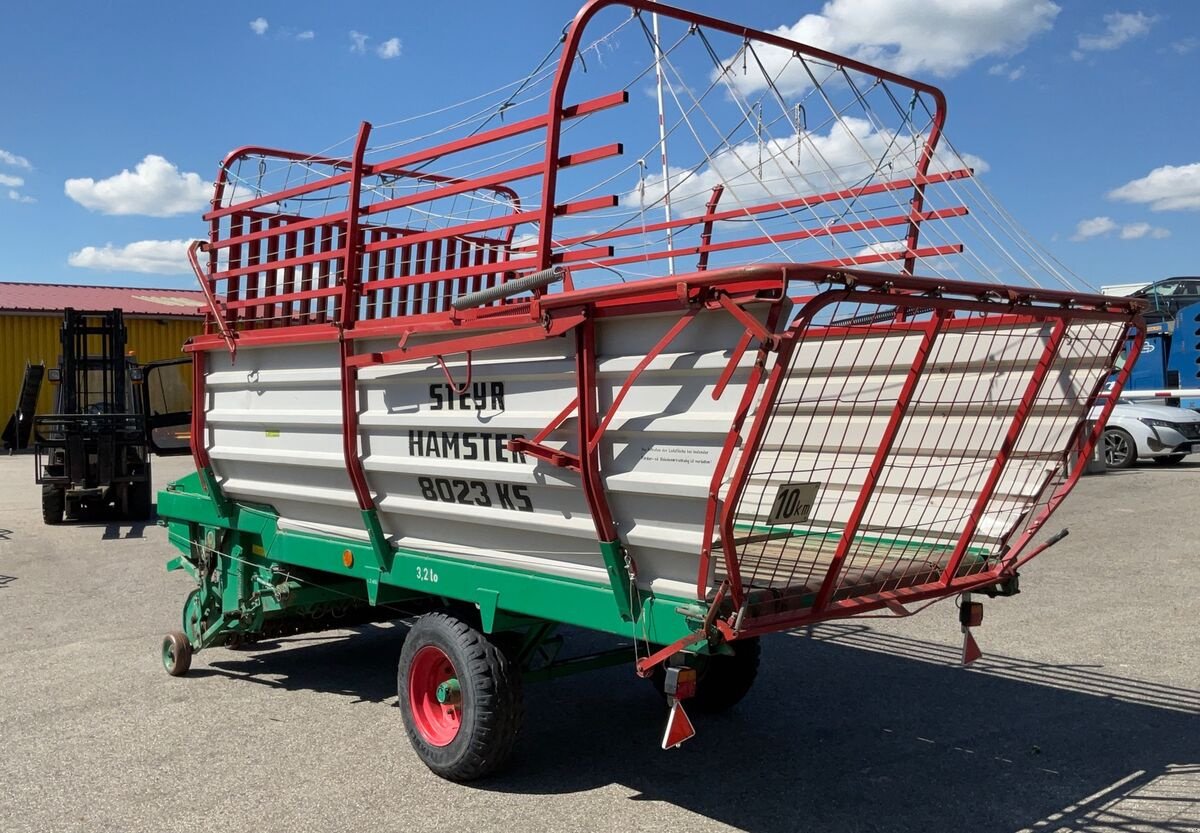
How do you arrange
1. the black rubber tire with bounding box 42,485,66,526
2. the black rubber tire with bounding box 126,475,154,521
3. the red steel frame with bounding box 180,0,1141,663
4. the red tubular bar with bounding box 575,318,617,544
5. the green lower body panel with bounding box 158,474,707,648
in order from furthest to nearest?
the black rubber tire with bounding box 126,475,154,521 < the black rubber tire with bounding box 42,485,66,526 < the green lower body panel with bounding box 158,474,707,648 < the red tubular bar with bounding box 575,318,617,544 < the red steel frame with bounding box 180,0,1141,663

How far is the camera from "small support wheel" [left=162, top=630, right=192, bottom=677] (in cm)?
614

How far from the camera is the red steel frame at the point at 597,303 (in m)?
3.21

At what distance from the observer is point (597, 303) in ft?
11.8

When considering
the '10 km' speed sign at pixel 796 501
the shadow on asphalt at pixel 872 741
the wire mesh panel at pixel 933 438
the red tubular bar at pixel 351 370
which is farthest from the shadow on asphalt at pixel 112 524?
the '10 km' speed sign at pixel 796 501

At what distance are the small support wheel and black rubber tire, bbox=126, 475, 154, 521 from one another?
780cm

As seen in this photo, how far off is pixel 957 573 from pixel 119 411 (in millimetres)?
12647

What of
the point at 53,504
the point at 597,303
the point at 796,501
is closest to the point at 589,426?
the point at 597,303

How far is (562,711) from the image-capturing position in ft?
18.0

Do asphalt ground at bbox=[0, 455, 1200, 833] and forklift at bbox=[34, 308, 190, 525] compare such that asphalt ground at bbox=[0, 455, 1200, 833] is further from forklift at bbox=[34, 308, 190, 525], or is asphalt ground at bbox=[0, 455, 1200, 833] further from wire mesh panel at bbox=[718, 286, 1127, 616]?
forklift at bbox=[34, 308, 190, 525]

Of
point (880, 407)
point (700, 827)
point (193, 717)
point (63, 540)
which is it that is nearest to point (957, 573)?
point (880, 407)

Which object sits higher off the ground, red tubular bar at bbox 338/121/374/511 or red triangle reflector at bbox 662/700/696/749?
red tubular bar at bbox 338/121/374/511

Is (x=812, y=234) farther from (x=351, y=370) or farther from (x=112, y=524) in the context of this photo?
(x=112, y=524)

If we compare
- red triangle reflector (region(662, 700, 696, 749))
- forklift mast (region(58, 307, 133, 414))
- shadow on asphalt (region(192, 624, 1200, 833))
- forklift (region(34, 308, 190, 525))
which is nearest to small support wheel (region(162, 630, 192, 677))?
shadow on asphalt (region(192, 624, 1200, 833))

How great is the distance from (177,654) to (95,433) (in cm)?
807
